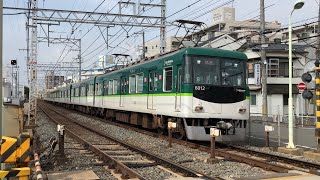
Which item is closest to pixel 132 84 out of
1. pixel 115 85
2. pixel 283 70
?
pixel 115 85

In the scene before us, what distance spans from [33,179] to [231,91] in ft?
23.4

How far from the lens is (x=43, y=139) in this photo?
14.7 metres

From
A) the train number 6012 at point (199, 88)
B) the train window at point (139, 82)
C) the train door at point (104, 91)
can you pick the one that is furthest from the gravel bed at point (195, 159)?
the train door at point (104, 91)

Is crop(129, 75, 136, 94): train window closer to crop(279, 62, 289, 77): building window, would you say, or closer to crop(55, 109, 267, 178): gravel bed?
crop(55, 109, 267, 178): gravel bed

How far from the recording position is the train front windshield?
1178 cm

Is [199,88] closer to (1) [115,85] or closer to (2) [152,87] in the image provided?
(2) [152,87]

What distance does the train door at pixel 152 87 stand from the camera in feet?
47.2

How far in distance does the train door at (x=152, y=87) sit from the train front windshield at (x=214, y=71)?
8.91ft

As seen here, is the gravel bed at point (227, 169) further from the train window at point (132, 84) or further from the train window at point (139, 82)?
the train window at point (132, 84)

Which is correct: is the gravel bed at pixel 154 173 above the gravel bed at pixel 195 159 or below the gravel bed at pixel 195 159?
below

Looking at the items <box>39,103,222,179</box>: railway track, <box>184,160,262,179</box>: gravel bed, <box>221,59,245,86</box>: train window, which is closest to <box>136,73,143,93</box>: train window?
<box>39,103,222,179</box>: railway track

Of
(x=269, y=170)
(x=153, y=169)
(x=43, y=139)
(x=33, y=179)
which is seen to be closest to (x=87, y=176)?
(x=33, y=179)

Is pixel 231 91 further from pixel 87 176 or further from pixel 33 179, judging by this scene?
pixel 33 179

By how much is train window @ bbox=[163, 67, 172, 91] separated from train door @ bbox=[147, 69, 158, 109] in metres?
0.93
